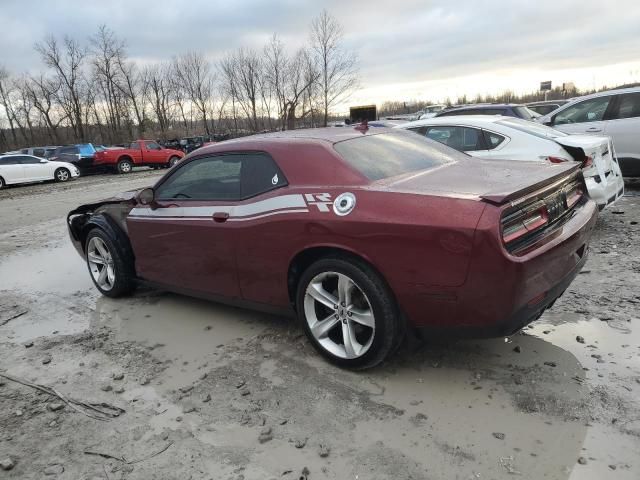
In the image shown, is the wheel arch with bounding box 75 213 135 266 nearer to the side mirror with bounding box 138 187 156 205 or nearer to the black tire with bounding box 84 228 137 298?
the black tire with bounding box 84 228 137 298

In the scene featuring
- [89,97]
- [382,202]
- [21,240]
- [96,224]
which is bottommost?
[21,240]

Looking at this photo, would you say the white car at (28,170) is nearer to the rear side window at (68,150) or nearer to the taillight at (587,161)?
the rear side window at (68,150)

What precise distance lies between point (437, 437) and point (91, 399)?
2.17m

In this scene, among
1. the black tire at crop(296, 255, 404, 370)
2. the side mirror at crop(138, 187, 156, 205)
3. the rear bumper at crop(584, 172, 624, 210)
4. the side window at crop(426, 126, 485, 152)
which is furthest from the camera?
the side window at crop(426, 126, 485, 152)

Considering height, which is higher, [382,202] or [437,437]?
[382,202]

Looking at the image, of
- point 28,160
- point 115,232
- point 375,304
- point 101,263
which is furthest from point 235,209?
point 28,160

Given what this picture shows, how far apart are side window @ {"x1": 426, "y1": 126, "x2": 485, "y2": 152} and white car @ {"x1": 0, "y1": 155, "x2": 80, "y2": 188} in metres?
18.6

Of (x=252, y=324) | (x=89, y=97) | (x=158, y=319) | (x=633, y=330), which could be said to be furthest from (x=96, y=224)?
(x=89, y=97)

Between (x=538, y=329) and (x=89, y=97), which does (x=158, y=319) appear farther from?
(x=89, y=97)

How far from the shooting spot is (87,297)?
5324 mm

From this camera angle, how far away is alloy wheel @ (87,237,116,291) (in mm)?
5066

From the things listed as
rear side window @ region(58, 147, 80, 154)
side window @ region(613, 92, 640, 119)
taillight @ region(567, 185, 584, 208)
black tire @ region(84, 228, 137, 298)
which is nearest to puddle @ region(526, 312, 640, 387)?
taillight @ region(567, 185, 584, 208)

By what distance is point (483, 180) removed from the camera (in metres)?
3.07

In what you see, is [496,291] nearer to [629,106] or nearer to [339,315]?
[339,315]
